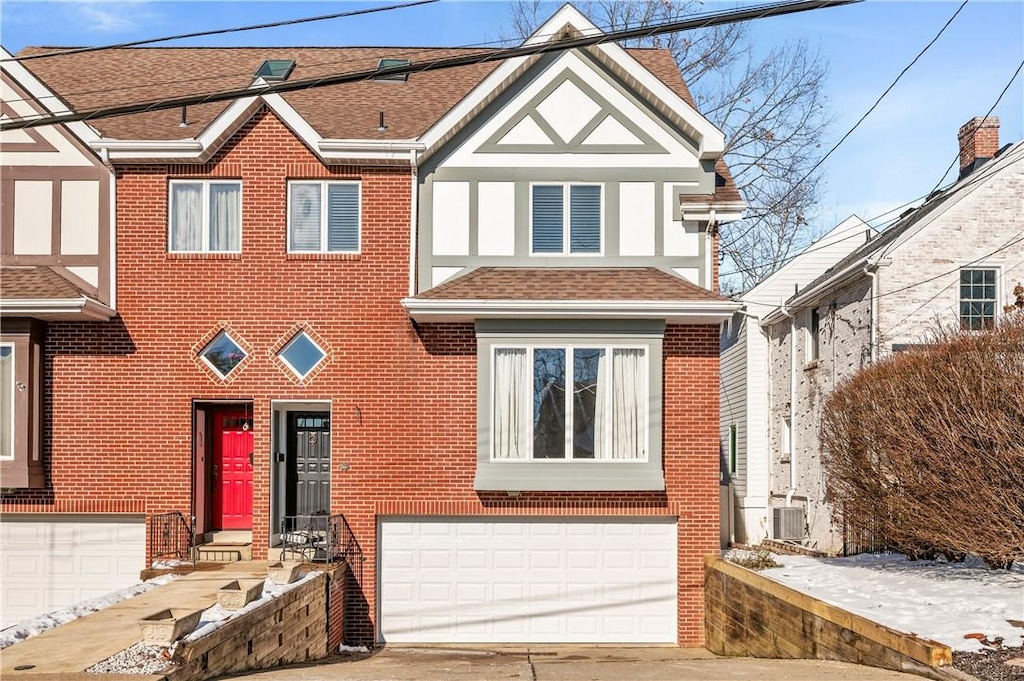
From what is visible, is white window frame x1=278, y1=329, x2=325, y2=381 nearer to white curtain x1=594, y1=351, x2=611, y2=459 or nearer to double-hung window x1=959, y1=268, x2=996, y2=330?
white curtain x1=594, y1=351, x2=611, y2=459

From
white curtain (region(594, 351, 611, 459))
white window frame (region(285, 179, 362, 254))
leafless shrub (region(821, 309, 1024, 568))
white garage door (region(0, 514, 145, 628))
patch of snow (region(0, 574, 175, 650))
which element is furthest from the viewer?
white window frame (region(285, 179, 362, 254))

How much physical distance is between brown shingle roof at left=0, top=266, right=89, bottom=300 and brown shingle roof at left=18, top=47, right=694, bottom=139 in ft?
7.79

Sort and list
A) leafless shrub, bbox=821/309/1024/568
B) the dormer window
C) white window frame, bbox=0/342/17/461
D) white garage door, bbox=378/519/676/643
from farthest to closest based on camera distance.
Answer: the dormer window < white garage door, bbox=378/519/676/643 < white window frame, bbox=0/342/17/461 < leafless shrub, bbox=821/309/1024/568

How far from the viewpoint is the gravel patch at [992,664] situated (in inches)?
364

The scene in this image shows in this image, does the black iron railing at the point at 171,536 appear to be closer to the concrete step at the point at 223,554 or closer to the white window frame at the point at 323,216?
the concrete step at the point at 223,554

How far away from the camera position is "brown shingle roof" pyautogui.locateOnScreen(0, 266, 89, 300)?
589 inches

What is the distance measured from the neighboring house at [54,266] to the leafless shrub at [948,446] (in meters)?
10.8

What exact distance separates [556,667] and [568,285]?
558cm

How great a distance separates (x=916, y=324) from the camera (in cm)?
1947

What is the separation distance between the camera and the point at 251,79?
18359 millimetres

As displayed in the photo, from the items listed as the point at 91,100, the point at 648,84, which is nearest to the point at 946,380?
the point at 648,84

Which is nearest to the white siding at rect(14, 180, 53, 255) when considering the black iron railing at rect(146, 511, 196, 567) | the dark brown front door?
the black iron railing at rect(146, 511, 196, 567)

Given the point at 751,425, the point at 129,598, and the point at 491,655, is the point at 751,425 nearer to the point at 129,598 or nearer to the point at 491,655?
the point at 491,655

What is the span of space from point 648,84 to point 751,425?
1363cm
